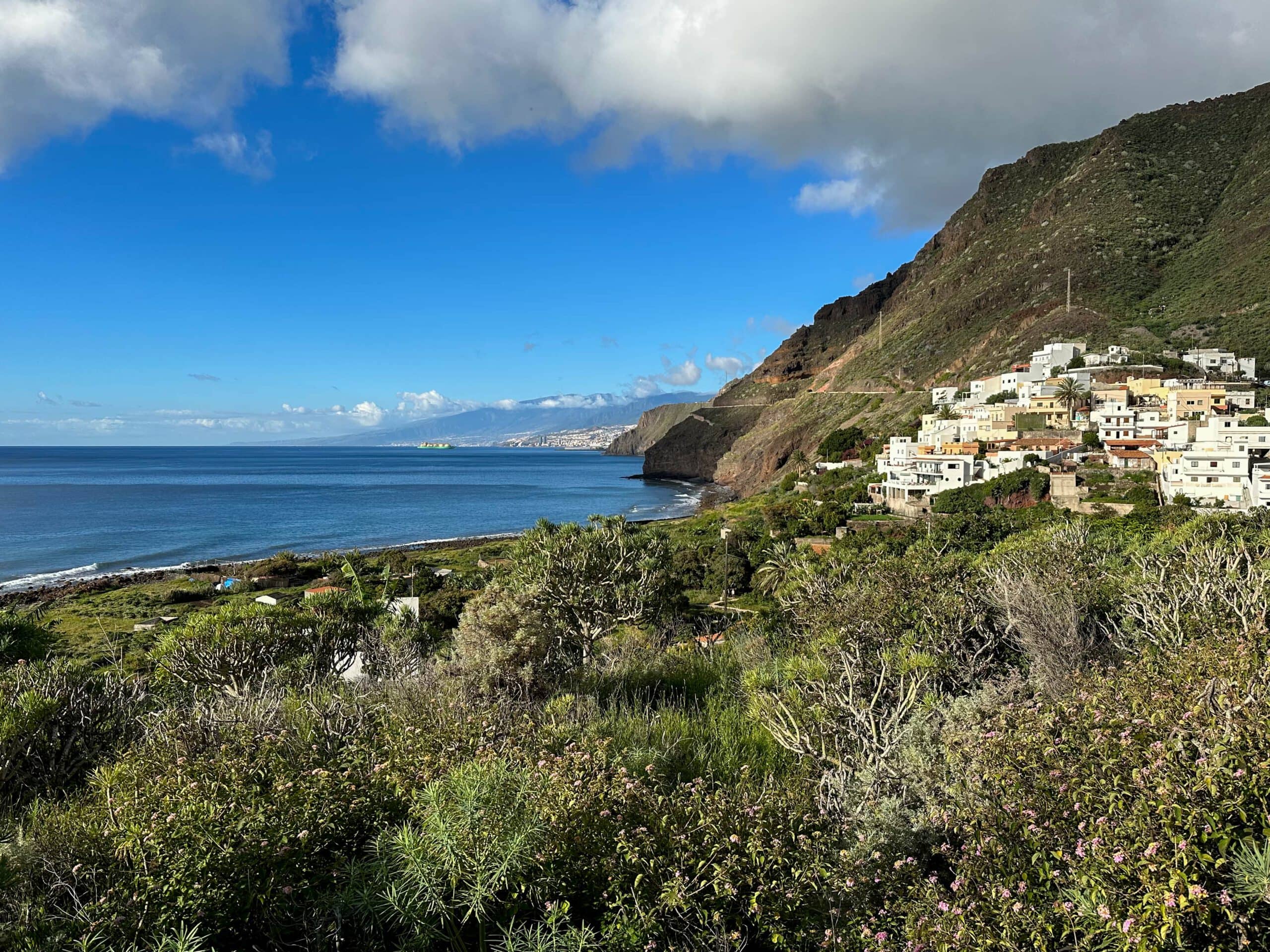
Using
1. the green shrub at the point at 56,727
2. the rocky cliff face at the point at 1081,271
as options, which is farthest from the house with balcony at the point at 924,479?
the green shrub at the point at 56,727

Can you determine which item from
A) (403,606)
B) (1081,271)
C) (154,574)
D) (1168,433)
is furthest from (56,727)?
(1081,271)

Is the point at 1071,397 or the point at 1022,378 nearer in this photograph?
the point at 1071,397

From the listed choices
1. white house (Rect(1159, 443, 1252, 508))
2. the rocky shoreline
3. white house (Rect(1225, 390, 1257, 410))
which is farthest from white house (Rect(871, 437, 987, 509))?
the rocky shoreline

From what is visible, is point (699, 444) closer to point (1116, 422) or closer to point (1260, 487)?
point (1116, 422)

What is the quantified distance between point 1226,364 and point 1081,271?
23.2m

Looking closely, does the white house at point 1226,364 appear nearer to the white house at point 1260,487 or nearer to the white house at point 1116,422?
the white house at point 1116,422

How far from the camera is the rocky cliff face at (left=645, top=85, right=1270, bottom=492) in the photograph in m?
62.8

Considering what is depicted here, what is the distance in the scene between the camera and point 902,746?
4.49m

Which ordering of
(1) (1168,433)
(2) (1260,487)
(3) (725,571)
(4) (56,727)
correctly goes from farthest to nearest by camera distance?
(1) (1168,433)
(3) (725,571)
(2) (1260,487)
(4) (56,727)

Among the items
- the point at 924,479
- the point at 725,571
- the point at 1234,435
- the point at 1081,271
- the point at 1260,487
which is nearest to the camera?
the point at 1260,487

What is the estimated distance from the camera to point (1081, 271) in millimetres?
72688

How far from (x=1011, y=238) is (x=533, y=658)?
103 m

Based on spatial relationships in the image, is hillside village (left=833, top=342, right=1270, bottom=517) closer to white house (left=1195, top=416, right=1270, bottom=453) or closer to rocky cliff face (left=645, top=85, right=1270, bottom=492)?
white house (left=1195, top=416, right=1270, bottom=453)

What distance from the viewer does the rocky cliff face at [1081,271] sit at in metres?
62.8
